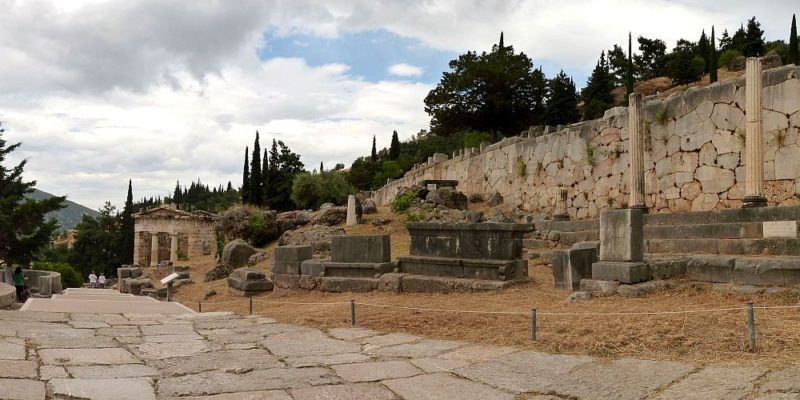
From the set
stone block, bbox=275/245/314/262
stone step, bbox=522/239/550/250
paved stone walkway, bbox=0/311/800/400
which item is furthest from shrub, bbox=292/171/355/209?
paved stone walkway, bbox=0/311/800/400

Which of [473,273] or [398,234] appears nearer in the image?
[473,273]

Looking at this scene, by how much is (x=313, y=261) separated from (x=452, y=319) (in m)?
6.23

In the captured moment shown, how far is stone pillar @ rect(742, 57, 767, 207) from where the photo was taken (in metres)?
10.5

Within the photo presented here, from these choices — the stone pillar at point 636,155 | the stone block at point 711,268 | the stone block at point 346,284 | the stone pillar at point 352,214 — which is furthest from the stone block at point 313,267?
the stone pillar at point 352,214

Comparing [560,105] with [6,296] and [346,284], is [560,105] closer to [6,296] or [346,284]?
[346,284]

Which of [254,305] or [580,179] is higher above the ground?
[580,179]

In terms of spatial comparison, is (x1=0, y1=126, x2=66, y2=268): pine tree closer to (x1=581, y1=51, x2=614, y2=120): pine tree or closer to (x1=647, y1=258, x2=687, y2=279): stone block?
(x1=647, y1=258, x2=687, y2=279): stone block

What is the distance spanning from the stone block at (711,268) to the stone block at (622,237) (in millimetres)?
706

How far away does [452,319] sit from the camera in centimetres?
755

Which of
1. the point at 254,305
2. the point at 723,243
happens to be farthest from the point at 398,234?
the point at 723,243

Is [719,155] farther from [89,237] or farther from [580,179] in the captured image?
[89,237]

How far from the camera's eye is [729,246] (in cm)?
950

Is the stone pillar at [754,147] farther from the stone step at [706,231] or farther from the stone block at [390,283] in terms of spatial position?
the stone block at [390,283]

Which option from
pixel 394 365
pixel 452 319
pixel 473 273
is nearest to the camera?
pixel 394 365
